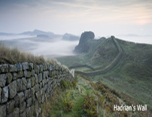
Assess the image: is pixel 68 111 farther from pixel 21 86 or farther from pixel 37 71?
pixel 21 86

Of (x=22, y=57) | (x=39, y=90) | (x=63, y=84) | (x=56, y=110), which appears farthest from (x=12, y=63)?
(x=63, y=84)

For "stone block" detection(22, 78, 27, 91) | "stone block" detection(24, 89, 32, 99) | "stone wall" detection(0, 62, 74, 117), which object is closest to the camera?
"stone wall" detection(0, 62, 74, 117)

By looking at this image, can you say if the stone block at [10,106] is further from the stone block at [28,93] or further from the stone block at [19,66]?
the stone block at [19,66]

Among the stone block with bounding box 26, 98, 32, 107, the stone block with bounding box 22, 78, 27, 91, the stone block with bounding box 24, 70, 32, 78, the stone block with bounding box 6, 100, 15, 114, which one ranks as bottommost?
the stone block with bounding box 26, 98, 32, 107

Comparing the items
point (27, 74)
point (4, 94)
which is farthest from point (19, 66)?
point (4, 94)

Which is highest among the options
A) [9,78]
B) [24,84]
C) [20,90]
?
[9,78]

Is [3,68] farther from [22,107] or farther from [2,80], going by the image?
[22,107]

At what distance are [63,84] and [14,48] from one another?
5921mm

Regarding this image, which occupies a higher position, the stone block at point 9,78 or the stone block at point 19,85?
the stone block at point 9,78

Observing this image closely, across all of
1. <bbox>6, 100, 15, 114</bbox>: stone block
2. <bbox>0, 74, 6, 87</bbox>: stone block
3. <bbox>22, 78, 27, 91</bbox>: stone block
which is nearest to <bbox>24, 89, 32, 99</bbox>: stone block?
<bbox>22, 78, 27, 91</bbox>: stone block

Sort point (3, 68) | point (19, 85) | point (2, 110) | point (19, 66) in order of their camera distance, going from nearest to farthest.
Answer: point (2, 110)
point (3, 68)
point (19, 85)
point (19, 66)

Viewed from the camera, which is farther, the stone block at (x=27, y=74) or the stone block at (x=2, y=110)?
the stone block at (x=27, y=74)

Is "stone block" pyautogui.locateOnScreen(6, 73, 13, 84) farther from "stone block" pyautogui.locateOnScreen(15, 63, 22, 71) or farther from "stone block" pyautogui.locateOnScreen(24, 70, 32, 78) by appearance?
"stone block" pyautogui.locateOnScreen(24, 70, 32, 78)

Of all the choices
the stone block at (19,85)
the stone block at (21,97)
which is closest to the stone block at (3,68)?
the stone block at (19,85)
